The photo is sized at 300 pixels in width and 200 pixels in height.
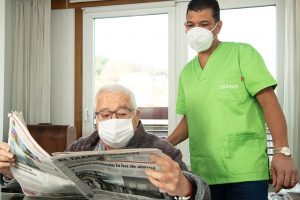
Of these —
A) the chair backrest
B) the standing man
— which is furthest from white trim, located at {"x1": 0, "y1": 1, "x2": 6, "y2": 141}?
the standing man

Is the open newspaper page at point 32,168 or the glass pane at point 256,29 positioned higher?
the glass pane at point 256,29

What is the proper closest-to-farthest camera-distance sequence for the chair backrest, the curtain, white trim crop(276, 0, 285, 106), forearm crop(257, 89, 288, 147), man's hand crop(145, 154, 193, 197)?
man's hand crop(145, 154, 193, 197)
forearm crop(257, 89, 288, 147)
the curtain
white trim crop(276, 0, 285, 106)
the chair backrest

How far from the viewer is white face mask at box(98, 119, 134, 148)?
112cm

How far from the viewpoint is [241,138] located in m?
1.19

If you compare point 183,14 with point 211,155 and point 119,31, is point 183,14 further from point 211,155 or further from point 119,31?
point 211,155

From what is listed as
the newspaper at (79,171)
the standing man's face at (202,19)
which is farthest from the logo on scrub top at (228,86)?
the newspaper at (79,171)

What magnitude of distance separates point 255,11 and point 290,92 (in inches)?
33.1

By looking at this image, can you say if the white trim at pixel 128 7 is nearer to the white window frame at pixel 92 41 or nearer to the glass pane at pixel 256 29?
the white window frame at pixel 92 41

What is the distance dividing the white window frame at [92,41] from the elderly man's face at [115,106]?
183 cm

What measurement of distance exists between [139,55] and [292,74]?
1475mm

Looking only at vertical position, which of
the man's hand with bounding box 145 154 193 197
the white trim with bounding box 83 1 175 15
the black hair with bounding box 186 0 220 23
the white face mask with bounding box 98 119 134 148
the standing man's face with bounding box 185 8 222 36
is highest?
the white trim with bounding box 83 1 175 15

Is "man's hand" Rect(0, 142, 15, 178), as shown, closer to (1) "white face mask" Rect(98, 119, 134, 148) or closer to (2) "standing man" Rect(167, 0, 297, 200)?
(1) "white face mask" Rect(98, 119, 134, 148)

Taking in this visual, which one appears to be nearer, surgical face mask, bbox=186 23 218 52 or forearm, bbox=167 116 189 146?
surgical face mask, bbox=186 23 218 52

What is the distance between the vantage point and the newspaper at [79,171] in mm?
740
